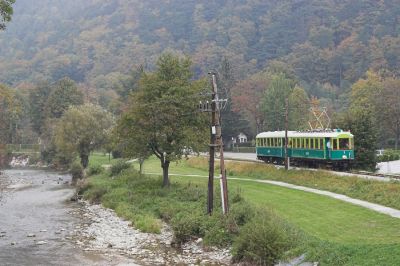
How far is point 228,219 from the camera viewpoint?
88.1 ft

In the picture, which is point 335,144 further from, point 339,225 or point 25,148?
point 25,148

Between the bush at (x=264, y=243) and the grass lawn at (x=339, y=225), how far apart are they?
146cm

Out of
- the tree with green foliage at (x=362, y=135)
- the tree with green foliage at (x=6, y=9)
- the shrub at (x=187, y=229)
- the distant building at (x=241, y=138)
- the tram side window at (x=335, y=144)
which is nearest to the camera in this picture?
the tree with green foliage at (x=6, y=9)

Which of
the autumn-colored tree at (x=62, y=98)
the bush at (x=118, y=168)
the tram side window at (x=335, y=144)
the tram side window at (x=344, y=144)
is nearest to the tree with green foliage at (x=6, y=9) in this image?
the tram side window at (x=335, y=144)

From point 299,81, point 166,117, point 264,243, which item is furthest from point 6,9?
point 299,81

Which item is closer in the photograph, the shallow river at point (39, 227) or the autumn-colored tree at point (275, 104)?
the shallow river at point (39, 227)

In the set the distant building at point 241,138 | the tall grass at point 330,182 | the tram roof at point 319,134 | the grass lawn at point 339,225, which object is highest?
the distant building at point 241,138

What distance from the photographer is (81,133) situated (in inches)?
2847

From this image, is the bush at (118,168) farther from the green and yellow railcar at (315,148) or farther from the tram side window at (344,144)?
the tram side window at (344,144)

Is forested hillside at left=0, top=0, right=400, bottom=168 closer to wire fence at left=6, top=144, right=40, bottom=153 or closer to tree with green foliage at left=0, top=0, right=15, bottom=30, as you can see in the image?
wire fence at left=6, top=144, right=40, bottom=153

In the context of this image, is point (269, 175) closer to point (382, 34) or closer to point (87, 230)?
point (87, 230)

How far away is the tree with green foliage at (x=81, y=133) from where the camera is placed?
7188 centimetres

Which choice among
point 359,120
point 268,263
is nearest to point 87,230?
point 268,263

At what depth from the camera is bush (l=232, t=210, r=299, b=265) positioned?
70.2 ft
